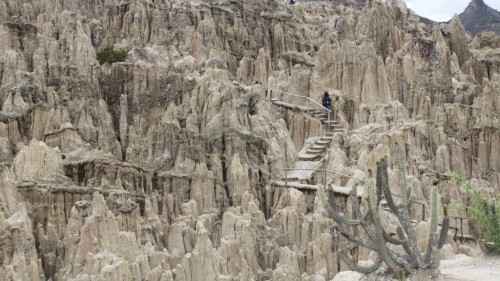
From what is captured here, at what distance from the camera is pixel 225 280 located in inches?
585

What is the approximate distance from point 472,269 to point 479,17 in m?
61.6

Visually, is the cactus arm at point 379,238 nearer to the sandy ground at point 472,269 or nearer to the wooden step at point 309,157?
the sandy ground at point 472,269

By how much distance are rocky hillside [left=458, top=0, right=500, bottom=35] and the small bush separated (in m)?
46.8

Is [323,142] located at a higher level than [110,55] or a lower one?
lower

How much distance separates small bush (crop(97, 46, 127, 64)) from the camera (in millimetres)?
24453

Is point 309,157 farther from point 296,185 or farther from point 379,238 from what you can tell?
point 379,238

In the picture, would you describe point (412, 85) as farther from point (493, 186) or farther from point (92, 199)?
point (92, 199)

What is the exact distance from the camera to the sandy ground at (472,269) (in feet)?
32.1

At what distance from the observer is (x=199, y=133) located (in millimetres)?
20344

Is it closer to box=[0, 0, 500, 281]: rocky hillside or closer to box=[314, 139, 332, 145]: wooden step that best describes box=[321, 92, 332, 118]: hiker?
box=[0, 0, 500, 281]: rocky hillside

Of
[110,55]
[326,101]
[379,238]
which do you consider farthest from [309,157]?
[379,238]

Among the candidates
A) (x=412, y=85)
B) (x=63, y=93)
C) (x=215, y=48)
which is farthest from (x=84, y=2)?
(x=412, y=85)

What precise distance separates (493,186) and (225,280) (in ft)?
48.0

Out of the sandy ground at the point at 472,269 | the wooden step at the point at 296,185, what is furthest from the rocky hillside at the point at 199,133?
the sandy ground at the point at 472,269
